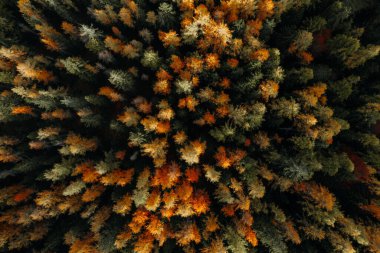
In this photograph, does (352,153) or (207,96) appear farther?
(352,153)

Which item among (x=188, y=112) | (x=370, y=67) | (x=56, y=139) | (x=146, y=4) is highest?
(x=370, y=67)

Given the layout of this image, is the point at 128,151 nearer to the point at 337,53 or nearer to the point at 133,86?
the point at 133,86

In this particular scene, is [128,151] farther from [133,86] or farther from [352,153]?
[352,153]

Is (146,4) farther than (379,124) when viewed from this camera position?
No

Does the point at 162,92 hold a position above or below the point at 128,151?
above

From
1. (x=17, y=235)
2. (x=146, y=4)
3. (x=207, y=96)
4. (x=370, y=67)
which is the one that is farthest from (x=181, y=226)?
(x=370, y=67)

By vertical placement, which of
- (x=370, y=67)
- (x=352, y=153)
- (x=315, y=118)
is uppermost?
(x=370, y=67)

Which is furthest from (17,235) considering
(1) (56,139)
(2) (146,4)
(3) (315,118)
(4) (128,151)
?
(3) (315,118)
